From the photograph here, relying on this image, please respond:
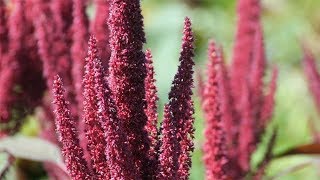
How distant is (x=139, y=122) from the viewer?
4.40 ft

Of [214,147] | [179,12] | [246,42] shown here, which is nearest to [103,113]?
[214,147]

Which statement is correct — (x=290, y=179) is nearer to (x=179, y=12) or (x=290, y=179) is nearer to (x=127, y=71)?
(x=127, y=71)

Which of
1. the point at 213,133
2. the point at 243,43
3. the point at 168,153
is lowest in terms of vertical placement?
the point at 168,153

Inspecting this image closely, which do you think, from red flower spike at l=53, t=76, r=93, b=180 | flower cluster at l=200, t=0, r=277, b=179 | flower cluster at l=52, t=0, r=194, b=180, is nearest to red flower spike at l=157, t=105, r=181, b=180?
flower cluster at l=52, t=0, r=194, b=180

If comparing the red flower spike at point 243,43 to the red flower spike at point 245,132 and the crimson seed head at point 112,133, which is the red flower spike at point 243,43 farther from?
the crimson seed head at point 112,133

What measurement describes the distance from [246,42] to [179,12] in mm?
4013

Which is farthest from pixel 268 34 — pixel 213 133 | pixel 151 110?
pixel 151 110

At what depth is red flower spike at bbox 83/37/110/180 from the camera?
1.33 m

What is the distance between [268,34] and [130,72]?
16.6ft

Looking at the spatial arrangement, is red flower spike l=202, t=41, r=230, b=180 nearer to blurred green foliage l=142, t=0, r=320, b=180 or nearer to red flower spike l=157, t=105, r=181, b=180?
red flower spike l=157, t=105, r=181, b=180

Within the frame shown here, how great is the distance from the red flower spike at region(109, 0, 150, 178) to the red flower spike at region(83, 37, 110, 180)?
30mm

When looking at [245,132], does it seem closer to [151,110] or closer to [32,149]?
[32,149]

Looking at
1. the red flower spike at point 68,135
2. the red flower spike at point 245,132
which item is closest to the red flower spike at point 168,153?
the red flower spike at point 68,135

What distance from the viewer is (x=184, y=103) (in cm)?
136
